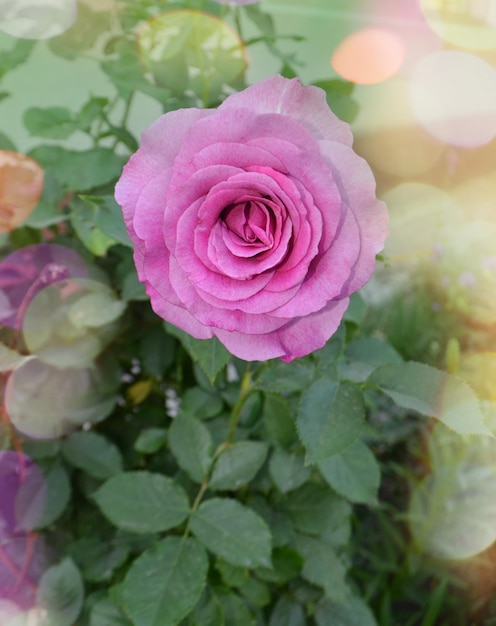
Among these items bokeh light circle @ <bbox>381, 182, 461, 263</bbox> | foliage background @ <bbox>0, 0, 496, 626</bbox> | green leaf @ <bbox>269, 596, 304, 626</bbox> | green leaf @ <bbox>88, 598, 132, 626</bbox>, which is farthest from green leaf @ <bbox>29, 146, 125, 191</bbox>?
bokeh light circle @ <bbox>381, 182, 461, 263</bbox>

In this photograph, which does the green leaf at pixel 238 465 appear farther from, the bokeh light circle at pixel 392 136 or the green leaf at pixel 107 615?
the bokeh light circle at pixel 392 136

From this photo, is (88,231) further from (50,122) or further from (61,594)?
(61,594)

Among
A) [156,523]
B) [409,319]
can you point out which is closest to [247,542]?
[156,523]

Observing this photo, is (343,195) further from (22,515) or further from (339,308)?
(22,515)

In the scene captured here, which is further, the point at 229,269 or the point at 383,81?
the point at 383,81

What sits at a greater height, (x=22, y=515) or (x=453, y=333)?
(x=22, y=515)

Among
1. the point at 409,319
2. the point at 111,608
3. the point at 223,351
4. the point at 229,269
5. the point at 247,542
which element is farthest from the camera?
the point at 409,319

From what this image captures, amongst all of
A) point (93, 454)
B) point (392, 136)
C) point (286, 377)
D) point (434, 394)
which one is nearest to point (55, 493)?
point (93, 454)
